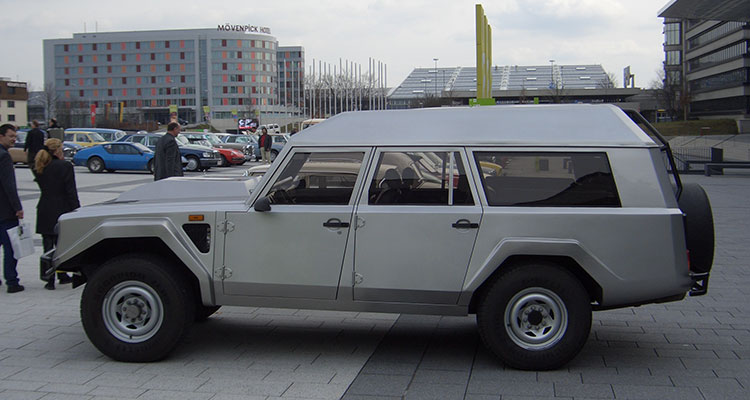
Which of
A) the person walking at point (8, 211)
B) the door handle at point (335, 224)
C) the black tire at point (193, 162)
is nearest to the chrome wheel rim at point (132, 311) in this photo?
the door handle at point (335, 224)

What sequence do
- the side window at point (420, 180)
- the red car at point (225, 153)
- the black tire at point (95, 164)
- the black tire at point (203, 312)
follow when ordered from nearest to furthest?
the side window at point (420, 180)
the black tire at point (203, 312)
the black tire at point (95, 164)
the red car at point (225, 153)

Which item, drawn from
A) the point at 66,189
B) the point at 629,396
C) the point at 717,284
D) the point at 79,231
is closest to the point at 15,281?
the point at 66,189

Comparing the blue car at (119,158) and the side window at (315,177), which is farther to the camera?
the blue car at (119,158)

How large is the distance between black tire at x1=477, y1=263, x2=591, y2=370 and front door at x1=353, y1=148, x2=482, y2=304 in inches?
12.4

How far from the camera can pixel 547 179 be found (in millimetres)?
5336

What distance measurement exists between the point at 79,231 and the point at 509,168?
131 inches

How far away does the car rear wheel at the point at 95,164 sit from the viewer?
3081cm

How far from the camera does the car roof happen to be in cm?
529

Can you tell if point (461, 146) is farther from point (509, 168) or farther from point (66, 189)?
point (66, 189)

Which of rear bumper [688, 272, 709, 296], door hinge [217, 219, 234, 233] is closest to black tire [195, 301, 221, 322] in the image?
door hinge [217, 219, 234, 233]

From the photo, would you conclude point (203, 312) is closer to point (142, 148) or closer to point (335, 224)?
point (335, 224)

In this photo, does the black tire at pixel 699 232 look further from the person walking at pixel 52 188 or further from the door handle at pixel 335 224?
the person walking at pixel 52 188

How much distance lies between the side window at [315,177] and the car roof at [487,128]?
11cm

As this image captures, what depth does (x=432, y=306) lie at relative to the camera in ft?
17.5
